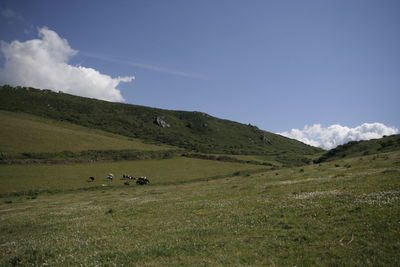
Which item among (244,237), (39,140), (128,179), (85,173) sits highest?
(39,140)

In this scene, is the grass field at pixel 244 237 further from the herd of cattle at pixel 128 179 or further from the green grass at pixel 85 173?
the herd of cattle at pixel 128 179

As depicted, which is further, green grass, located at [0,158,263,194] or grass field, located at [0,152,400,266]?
green grass, located at [0,158,263,194]

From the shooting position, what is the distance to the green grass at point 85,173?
5435 cm

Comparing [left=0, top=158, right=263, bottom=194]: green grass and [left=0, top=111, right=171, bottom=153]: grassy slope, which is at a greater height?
[left=0, top=111, right=171, bottom=153]: grassy slope

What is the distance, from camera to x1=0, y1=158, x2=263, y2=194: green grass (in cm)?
5435

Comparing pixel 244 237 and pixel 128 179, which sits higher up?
pixel 244 237

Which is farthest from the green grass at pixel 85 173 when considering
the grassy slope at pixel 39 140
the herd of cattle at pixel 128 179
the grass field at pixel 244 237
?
the grass field at pixel 244 237

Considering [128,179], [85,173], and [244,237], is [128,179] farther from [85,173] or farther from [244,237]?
[244,237]

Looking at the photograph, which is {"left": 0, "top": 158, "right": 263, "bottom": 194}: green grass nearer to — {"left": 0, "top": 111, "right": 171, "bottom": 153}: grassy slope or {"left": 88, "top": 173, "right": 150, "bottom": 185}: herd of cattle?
{"left": 88, "top": 173, "right": 150, "bottom": 185}: herd of cattle

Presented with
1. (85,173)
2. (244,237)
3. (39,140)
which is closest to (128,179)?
(85,173)

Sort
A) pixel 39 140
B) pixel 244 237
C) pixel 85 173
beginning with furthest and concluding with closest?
pixel 39 140 < pixel 85 173 < pixel 244 237

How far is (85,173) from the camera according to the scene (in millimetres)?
70125

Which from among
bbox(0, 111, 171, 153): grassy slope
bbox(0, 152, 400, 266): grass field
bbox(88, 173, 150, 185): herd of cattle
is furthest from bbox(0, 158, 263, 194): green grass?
bbox(0, 152, 400, 266): grass field

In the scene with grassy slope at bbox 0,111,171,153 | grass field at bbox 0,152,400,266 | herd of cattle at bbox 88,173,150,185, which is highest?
grassy slope at bbox 0,111,171,153
